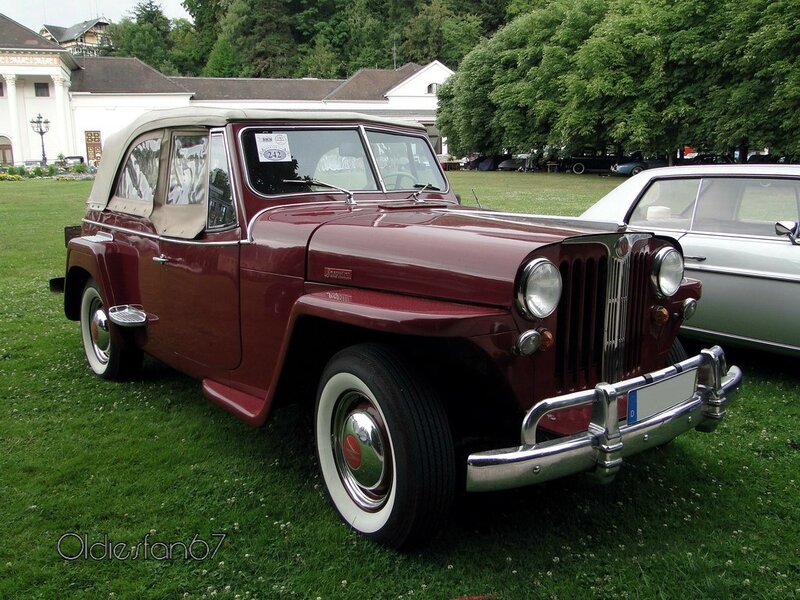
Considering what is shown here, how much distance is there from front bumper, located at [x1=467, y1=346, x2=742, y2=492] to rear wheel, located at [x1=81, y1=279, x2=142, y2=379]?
3.14 metres

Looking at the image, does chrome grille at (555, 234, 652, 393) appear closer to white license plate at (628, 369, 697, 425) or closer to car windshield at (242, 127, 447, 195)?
white license plate at (628, 369, 697, 425)

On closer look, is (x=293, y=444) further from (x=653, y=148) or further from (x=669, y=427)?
(x=653, y=148)

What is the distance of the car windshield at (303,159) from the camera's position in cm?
369

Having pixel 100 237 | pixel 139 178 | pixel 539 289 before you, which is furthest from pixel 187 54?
pixel 539 289

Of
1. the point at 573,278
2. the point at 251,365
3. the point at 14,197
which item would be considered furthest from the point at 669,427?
the point at 14,197

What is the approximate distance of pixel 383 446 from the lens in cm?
278

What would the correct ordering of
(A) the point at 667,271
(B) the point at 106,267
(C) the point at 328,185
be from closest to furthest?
(A) the point at 667,271, (C) the point at 328,185, (B) the point at 106,267

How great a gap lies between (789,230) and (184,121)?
4.18 meters

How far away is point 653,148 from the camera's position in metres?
31.1

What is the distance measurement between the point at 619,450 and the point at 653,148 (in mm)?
31535

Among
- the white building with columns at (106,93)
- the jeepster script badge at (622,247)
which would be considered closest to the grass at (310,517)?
the jeepster script badge at (622,247)

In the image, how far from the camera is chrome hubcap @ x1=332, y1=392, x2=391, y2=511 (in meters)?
2.81

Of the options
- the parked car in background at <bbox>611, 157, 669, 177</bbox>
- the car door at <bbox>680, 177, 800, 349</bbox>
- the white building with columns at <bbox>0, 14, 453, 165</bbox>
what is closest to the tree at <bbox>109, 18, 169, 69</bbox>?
the white building with columns at <bbox>0, 14, 453, 165</bbox>

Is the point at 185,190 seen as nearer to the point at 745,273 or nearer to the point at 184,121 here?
the point at 184,121
